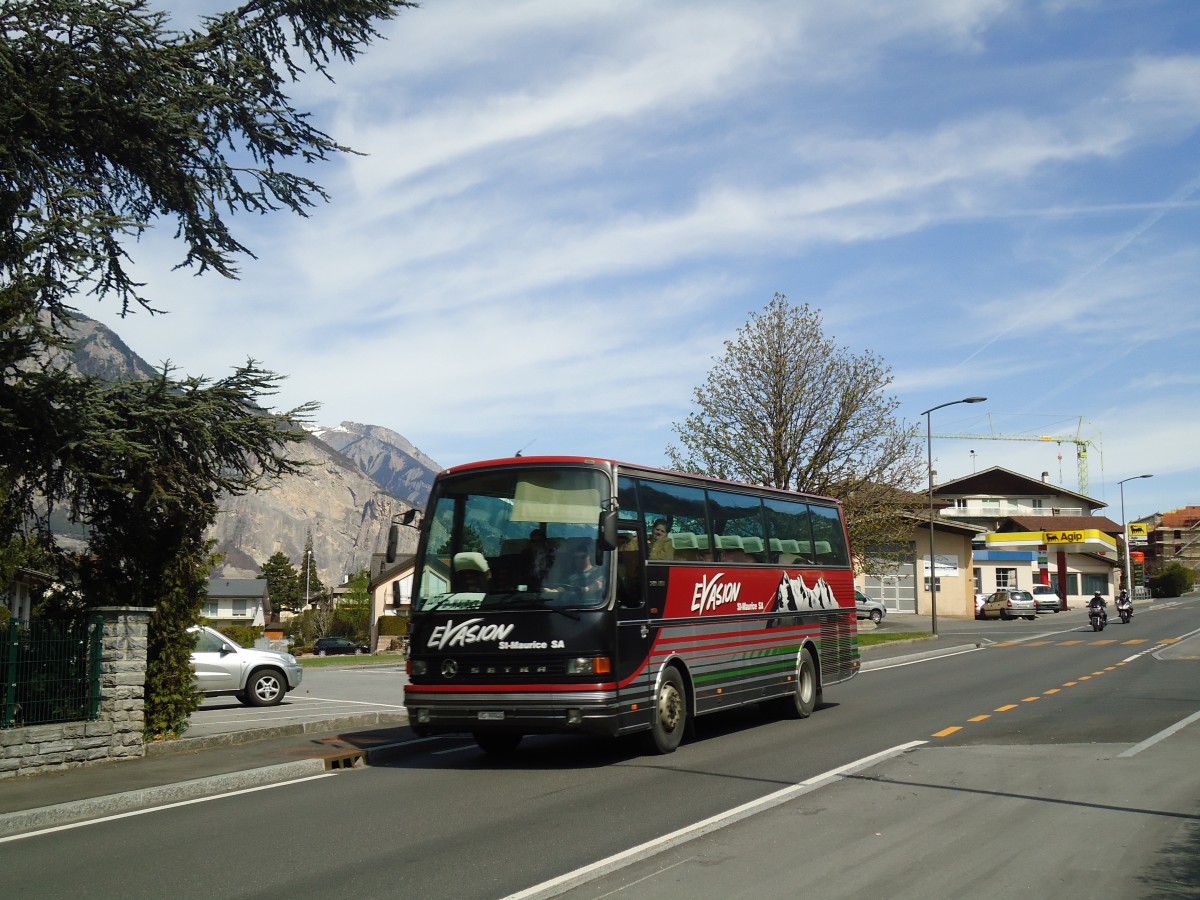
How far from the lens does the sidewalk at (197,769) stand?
31.8 ft

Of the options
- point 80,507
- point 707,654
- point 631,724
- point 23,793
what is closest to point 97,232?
point 80,507

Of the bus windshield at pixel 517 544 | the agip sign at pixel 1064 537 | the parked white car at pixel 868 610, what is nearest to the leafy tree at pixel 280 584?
the agip sign at pixel 1064 537

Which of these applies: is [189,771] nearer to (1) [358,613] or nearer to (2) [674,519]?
(2) [674,519]

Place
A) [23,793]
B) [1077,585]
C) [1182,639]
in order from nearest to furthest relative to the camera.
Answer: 1. [23,793]
2. [1182,639]
3. [1077,585]

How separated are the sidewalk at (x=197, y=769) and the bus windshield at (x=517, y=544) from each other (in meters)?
2.26

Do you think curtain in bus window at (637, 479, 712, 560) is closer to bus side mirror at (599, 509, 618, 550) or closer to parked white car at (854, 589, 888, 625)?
bus side mirror at (599, 509, 618, 550)

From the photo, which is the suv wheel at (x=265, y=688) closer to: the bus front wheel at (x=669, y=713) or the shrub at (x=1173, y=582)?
the bus front wheel at (x=669, y=713)

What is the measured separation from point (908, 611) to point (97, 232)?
5861 cm

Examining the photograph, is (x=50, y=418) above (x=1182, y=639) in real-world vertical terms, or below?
above

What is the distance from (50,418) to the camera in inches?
465

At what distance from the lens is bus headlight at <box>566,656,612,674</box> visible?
11258 mm

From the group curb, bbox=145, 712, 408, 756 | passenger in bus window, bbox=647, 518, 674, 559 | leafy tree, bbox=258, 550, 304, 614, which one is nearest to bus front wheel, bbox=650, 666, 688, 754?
passenger in bus window, bbox=647, 518, 674, 559

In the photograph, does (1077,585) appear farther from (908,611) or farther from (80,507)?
(80,507)

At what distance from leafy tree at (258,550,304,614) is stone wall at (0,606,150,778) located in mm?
125996
